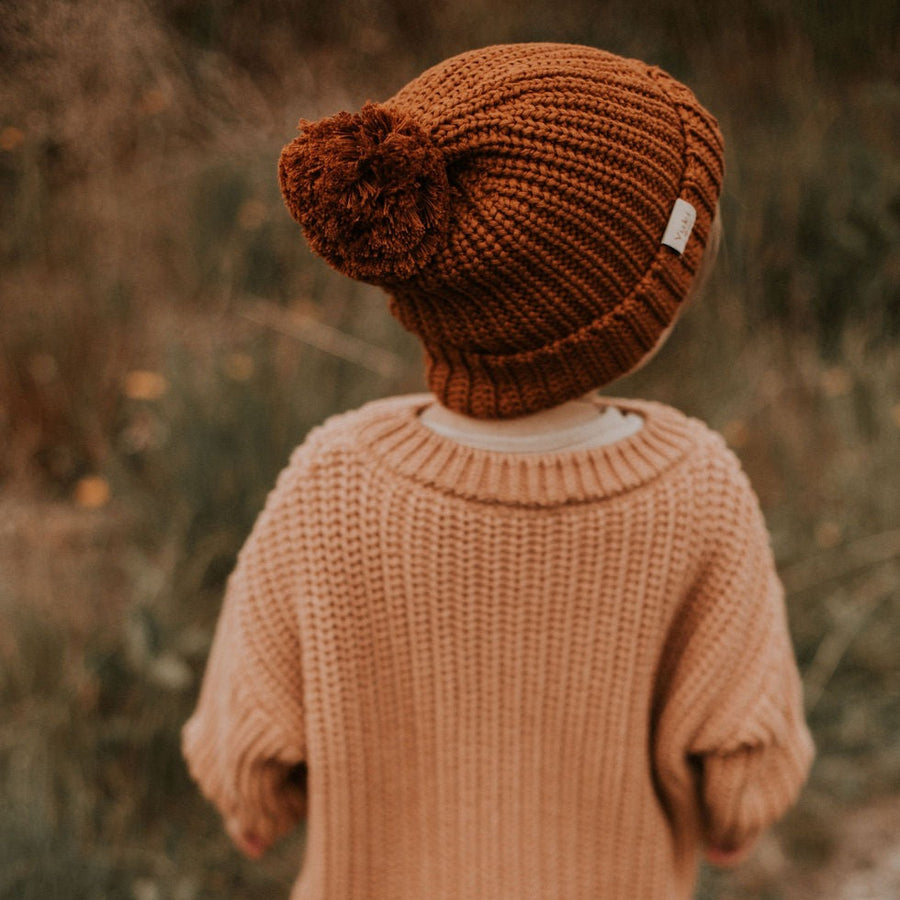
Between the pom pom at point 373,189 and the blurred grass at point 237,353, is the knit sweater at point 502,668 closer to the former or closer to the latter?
the pom pom at point 373,189

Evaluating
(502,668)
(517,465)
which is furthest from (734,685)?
(517,465)

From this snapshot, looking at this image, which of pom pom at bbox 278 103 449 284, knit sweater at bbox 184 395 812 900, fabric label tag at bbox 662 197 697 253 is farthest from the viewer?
knit sweater at bbox 184 395 812 900

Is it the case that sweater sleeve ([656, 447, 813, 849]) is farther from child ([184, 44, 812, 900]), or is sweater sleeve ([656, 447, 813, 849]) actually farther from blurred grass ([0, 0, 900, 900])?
blurred grass ([0, 0, 900, 900])

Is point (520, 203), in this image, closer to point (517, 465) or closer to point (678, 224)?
point (678, 224)

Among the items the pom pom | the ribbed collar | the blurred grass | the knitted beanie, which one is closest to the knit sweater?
the ribbed collar

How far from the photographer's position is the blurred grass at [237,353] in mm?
1938

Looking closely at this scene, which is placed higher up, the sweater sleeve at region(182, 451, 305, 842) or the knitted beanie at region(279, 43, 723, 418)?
the knitted beanie at region(279, 43, 723, 418)

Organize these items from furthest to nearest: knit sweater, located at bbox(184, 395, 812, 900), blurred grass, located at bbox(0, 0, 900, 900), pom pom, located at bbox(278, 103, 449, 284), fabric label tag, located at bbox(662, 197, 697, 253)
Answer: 1. blurred grass, located at bbox(0, 0, 900, 900)
2. knit sweater, located at bbox(184, 395, 812, 900)
3. fabric label tag, located at bbox(662, 197, 697, 253)
4. pom pom, located at bbox(278, 103, 449, 284)

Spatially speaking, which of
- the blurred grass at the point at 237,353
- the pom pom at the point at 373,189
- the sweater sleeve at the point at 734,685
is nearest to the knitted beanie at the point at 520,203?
the pom pom at the point at 373,189

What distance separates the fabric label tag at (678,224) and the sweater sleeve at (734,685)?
306mm

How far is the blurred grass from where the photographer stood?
1.94 m

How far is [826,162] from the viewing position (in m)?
3.33

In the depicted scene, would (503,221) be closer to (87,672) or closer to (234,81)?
(87,672)

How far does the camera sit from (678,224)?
38.2 inches
